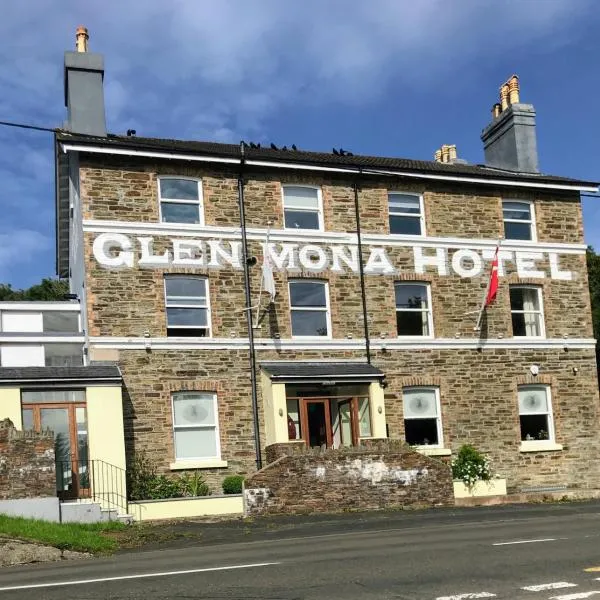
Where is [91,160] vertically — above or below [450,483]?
above

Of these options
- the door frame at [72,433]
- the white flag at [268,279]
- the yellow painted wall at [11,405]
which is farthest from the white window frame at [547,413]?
the yellow painted wall at [11,405]

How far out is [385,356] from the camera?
28.5 metres

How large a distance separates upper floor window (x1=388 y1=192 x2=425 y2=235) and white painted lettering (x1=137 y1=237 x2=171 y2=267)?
7656 millimetres

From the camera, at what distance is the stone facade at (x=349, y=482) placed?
23.1 m

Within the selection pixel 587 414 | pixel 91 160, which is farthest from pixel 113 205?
pixel 587 414

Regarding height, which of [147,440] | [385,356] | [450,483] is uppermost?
[385,356]

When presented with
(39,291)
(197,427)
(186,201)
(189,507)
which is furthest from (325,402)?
(39,291)

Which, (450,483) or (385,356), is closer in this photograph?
(450,483)

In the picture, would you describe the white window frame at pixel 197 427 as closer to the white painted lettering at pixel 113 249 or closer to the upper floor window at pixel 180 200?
the white painted lettering at pixel 113 249

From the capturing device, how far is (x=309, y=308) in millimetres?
28031

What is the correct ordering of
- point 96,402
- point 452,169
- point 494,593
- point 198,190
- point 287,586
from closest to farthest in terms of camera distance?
point 494,593, point 287,586, point 96,402, point 198,190, point 452,169

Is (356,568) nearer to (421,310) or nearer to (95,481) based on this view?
(95,481)

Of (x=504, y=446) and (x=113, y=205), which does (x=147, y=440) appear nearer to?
(x=113, y=205)

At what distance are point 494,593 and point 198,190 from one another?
64.6 feet
